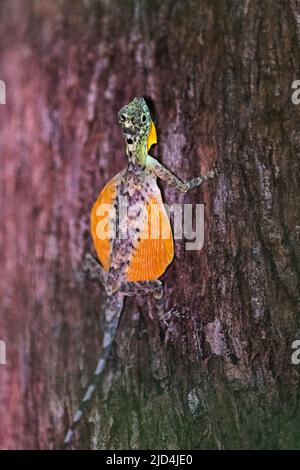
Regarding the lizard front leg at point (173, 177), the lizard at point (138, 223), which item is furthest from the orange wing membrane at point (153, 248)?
the lizard front leg at point (173, 177)

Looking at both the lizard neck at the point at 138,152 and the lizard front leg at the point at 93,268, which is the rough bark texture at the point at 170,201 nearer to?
the lizard front leg at the point at 93,268

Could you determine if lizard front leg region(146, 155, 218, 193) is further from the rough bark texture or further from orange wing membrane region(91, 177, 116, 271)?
orange wing membrane region(91, 177, 116, 271)

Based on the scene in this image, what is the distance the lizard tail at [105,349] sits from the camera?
9.46 feet

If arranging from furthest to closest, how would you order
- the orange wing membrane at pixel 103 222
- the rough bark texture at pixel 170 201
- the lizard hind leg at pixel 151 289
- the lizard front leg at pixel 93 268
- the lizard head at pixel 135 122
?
the lizard front leg at pixel 93 268
the orange wing membrane at pixel 103 222
the lizard hind leg at pixel 151 289
the lizard head at pixel 135 122
the rough bark texture at pixel 170 201

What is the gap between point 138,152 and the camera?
2760 mm

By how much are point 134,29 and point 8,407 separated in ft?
8.07

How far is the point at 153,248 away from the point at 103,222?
14.3 inches

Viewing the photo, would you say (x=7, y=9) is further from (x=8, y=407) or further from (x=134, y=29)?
(x=8, y=407)

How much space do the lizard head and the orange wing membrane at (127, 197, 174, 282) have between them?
32 cm

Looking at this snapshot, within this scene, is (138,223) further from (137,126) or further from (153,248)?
(137,126)

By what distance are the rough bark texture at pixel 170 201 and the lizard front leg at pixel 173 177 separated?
5 cm

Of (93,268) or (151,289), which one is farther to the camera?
(93,268)

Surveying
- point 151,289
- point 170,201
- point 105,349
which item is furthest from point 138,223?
point 105,349
